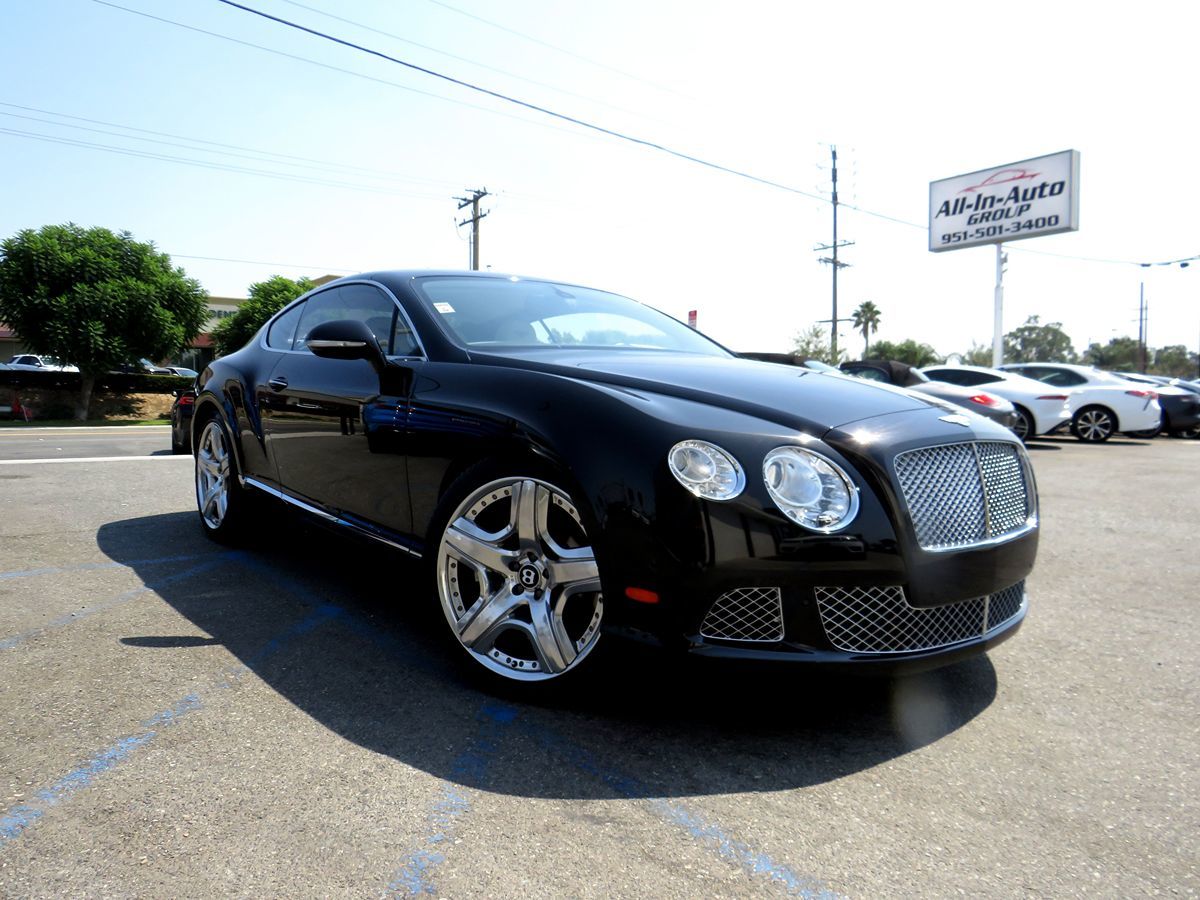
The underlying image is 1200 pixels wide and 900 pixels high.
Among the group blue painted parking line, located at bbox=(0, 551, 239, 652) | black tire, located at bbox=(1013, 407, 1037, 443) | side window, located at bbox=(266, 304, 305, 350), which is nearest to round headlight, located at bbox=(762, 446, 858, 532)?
blue painted parking line, located at bbox=(0, 551, 239, 652)

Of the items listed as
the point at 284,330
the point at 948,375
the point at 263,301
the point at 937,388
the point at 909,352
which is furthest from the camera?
the point at 909,352

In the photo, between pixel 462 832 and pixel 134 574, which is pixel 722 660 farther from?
pixel 134 574

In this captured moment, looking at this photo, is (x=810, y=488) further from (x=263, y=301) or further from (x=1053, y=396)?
(x=263, y=301)

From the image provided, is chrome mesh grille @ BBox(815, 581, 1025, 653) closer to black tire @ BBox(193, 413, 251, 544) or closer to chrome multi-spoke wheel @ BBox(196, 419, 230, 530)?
black tire @ BBox(193, 413, 251, 544)

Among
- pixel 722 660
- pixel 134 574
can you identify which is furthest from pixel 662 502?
pixel 134 574

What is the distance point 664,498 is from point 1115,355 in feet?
372

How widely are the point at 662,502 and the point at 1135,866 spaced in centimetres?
134

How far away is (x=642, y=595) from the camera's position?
2342 millimetres

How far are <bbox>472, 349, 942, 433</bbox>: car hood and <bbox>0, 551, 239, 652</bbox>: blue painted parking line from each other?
2007 millimetres

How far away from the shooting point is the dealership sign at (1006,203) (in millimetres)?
28969

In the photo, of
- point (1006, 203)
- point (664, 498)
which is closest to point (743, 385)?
point (664, 498)

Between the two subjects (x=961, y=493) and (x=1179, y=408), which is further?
(x=1179, y=408)

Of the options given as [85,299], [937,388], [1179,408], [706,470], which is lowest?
[1179,408]

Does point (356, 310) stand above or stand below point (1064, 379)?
above
